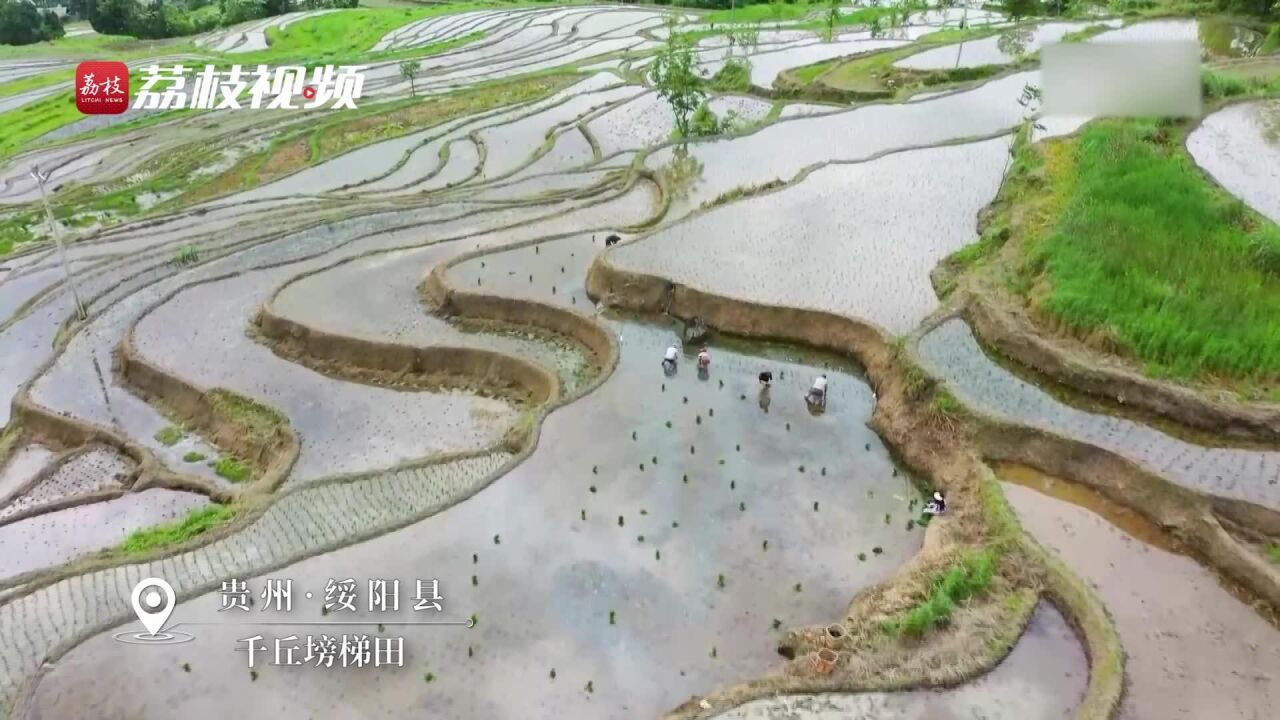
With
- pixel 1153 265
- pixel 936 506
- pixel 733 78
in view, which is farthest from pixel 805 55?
pixel 936 506

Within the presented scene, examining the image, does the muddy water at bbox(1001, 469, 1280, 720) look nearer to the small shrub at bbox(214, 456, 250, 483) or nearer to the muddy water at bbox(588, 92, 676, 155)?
the small shrub at bbox(214, 456, 250, 483)

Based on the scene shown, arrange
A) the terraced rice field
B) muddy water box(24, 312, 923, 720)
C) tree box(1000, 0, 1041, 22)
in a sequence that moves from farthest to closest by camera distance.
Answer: tree box(1000, 0, 1041, 22) → the terraced rice field → muddy water box(24, 312, 923, 720)

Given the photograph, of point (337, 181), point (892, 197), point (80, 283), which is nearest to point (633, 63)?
point (337, 181)

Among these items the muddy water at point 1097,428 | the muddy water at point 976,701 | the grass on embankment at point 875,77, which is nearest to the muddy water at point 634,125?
the grass on embankment at point 875,77

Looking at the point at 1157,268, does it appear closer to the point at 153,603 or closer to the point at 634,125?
the point at 153,603

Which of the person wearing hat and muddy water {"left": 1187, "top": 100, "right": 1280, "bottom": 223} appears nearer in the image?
the person wearing hat

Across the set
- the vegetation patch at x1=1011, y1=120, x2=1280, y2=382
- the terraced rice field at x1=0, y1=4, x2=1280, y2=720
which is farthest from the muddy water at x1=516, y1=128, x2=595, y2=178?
the vegetation patch at x1=1011, y1=120, x2=1280, y2=382

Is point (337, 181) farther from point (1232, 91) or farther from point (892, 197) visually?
point (1232, 91)
